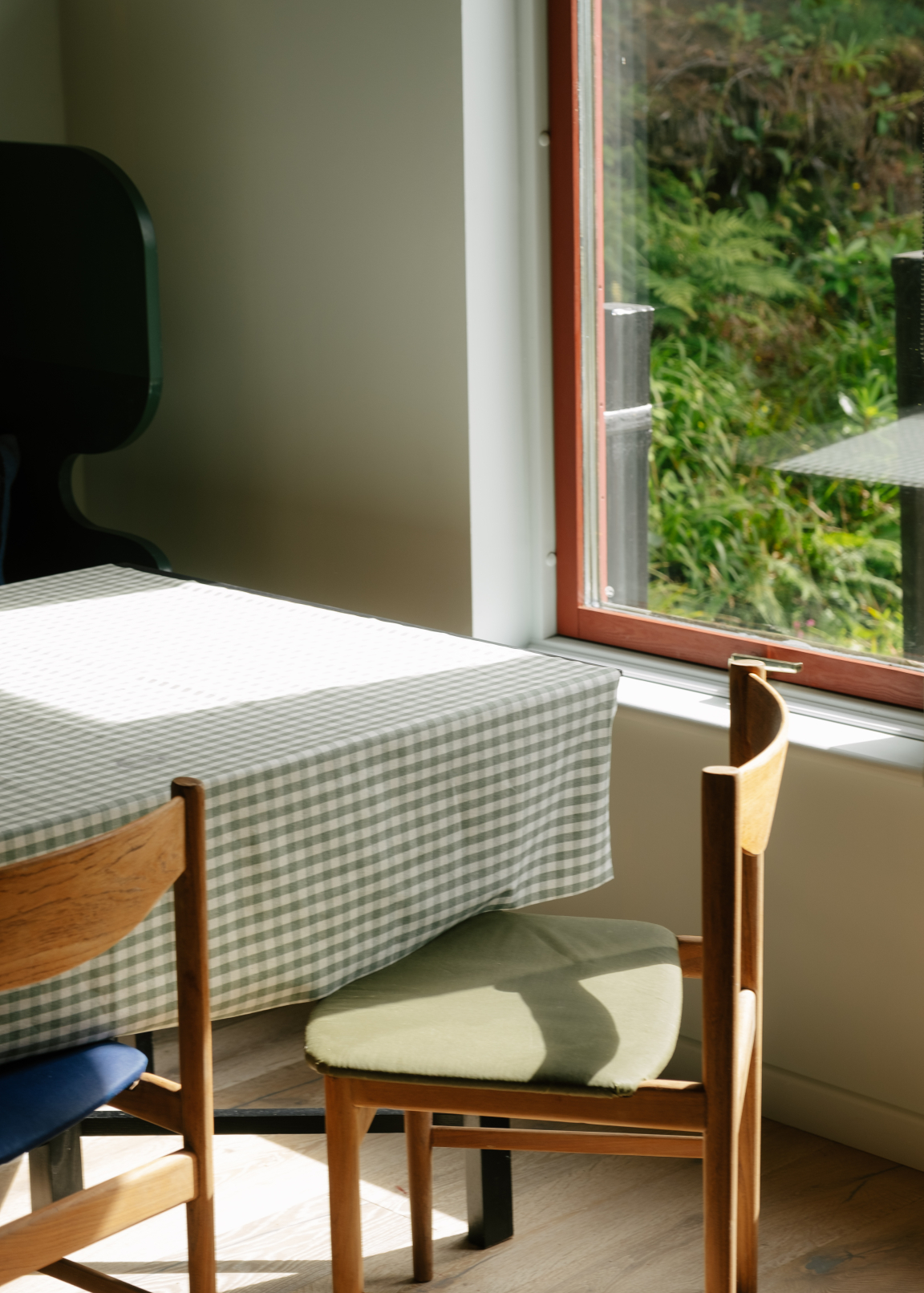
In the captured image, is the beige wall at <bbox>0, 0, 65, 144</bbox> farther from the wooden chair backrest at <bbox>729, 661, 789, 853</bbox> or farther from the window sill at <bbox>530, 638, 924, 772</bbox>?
the wooden chair backrest at <bbox>729, 661, 789, 853</bbox>

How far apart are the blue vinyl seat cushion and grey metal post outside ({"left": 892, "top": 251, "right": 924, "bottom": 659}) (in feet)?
4.16

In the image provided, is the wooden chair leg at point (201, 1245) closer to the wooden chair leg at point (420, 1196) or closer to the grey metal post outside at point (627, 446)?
the wooden chair leg at point (420, 1196)

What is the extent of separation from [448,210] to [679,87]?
40 cm

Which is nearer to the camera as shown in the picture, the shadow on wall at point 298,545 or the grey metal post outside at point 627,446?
the grey metal post outside at point 627,446

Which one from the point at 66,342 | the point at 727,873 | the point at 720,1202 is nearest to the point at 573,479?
the point at 66,342

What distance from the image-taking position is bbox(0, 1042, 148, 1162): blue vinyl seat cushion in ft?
4.08

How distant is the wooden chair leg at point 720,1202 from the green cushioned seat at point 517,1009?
79 mm

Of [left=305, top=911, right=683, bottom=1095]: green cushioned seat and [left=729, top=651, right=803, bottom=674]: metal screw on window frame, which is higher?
→ [left=729, top=651, right=803, bottom=674]: metal screw on window frame

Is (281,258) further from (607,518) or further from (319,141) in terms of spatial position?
(607,518)

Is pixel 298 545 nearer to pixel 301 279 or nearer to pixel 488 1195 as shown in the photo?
pixel 301 279

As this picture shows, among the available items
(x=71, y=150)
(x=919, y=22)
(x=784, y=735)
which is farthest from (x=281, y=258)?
(x=784, y=735)

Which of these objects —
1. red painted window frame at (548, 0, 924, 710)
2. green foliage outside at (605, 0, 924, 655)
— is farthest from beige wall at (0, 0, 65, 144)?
green foliage outside at (605, 0, 924, 655)

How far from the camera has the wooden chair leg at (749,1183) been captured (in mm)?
1599

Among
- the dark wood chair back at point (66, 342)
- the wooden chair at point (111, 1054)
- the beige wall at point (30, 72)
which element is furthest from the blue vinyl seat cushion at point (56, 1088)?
the beige wall at point (30, 72)
